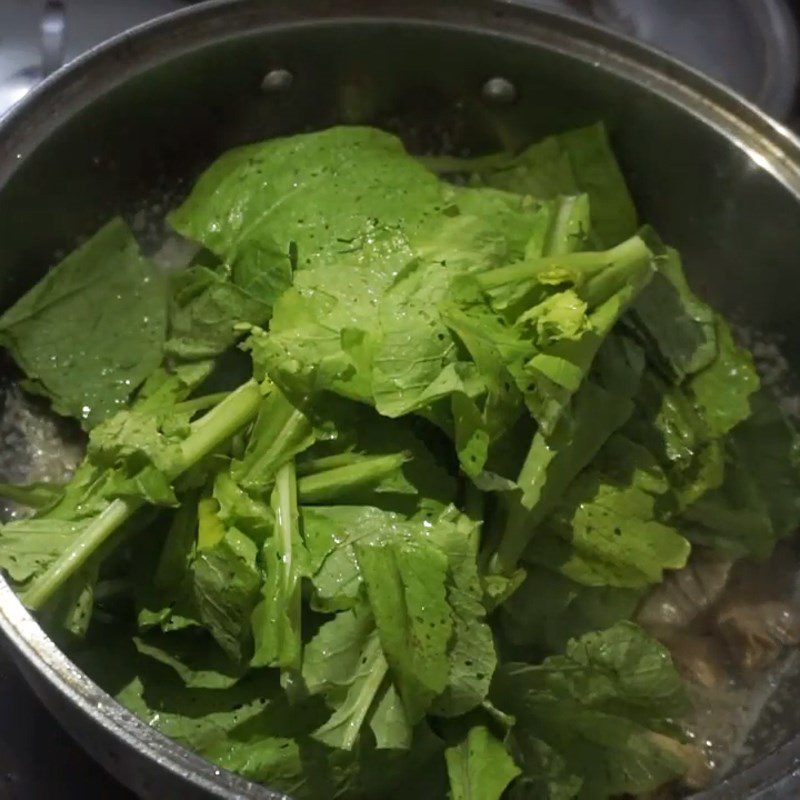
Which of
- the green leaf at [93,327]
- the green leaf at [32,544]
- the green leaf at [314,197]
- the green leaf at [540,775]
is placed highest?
the green leaf at [314,197]

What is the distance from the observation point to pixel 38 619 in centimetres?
62

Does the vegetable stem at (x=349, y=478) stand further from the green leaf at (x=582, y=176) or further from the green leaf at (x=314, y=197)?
the green leaf at (x=582, y=176)

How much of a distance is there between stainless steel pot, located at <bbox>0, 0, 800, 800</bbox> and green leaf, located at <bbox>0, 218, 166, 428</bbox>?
3 cm

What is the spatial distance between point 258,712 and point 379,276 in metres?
0.32

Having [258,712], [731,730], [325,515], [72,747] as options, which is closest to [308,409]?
[325,515]

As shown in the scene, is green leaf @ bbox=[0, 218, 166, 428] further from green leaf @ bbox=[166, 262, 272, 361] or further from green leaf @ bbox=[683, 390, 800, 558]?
green leaf @ bbox=[683, 390, 800, 558]

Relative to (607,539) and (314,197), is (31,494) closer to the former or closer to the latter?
(314,197)

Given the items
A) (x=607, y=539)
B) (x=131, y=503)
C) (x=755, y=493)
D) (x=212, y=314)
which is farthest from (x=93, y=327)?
(x=755, y=493)

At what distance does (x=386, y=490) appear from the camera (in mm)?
695

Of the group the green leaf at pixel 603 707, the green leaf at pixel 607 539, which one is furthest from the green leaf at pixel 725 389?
the green leaf at pixel 603 707

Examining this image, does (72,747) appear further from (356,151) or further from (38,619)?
(356,151)

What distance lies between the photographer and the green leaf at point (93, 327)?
0.81 meters

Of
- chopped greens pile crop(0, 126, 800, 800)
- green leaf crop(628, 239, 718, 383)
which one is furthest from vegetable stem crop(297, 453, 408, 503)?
green leaf crop(628, 239, 718, 383)

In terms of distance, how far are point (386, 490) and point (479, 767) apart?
194 millimetres
